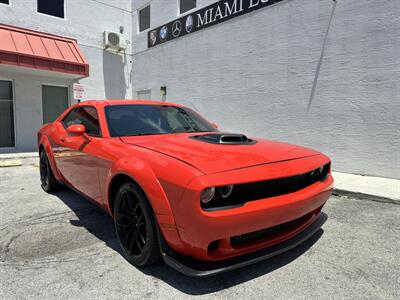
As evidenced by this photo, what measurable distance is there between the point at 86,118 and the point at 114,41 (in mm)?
9791

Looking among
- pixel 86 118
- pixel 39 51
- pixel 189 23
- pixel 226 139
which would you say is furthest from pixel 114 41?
pixel 226 139

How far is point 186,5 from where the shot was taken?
10680 mm

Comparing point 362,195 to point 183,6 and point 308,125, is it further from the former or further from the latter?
point 183,6

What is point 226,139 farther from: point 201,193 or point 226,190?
point 201,193

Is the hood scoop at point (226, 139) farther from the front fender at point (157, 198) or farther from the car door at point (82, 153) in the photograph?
the car door at point (82, 153)

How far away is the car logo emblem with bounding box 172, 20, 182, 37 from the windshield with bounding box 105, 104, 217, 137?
7725 mm

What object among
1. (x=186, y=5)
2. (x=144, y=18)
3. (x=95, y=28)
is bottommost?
(x=95, y=28)

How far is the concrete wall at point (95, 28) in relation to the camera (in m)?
10.8

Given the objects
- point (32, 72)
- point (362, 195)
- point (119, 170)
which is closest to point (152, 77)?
point (32, 72)

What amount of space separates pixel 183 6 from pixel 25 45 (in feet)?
17.3

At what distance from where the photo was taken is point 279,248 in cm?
234

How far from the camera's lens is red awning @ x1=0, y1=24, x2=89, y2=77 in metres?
8.92

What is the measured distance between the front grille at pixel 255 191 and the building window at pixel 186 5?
9.27m

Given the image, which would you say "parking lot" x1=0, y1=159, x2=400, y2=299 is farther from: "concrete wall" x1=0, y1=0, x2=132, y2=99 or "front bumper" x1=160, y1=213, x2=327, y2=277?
"concrete wall" x1=0, y1=0, x2=132, y2=99
